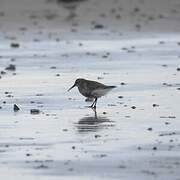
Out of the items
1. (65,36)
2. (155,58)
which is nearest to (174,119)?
(155,58)

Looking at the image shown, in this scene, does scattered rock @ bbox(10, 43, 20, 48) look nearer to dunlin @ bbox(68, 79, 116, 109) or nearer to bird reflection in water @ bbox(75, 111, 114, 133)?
dunlin @ bbox(68, 79, 116, 109)

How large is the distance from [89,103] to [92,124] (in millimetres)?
2520

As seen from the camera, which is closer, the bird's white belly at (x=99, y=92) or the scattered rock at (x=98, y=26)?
the bird's white belly at (x=99, y=92)

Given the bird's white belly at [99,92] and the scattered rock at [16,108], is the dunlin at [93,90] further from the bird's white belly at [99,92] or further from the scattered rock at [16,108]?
the scattered rock at [16,108]

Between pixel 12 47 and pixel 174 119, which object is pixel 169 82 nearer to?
pixel 174 119

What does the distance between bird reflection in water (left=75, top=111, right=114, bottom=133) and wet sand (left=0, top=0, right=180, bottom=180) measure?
0.01 m

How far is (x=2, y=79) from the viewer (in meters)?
20.0

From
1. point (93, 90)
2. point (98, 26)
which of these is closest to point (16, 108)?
point (93, 90)

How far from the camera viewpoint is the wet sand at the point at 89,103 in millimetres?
11226

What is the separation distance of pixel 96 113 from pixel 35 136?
2.39 meters

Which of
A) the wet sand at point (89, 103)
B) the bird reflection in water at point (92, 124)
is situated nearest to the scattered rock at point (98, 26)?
the wet sand at point (89, 103)

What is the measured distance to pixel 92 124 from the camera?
1421 cm

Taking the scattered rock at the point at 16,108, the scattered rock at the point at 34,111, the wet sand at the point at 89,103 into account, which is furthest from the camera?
the scattered rock at the point at 16,108

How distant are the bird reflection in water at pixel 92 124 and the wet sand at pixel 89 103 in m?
Answer: 0.01
